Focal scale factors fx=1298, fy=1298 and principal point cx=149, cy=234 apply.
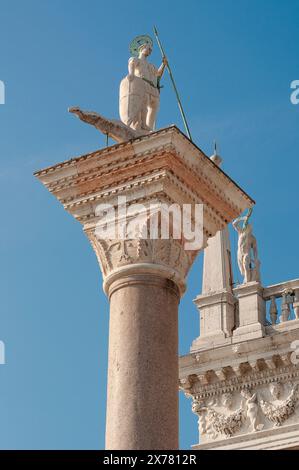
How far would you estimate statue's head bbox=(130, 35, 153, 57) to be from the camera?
1281 centimetres

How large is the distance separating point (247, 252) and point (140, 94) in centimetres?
1207

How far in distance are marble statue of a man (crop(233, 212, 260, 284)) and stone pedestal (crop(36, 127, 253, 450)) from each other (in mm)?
11919

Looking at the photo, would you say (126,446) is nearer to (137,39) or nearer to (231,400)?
(137,39)

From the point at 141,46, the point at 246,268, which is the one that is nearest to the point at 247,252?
the point at 246,268

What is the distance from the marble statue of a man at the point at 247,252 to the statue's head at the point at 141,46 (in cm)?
1099

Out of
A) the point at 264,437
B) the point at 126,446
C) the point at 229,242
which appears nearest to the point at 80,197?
the point at 126,446

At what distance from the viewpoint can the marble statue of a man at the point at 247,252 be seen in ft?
77.4

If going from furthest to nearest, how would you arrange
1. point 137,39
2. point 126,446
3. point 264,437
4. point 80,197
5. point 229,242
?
point 229,242
point 264,437
point 137,39
point 80,197
point 126,446

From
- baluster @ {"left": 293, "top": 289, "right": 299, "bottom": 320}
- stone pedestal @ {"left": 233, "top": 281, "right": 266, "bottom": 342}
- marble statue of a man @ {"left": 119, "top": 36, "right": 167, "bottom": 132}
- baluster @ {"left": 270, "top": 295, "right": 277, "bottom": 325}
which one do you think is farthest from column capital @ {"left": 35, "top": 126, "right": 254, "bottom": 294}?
baluster @ {"left": 270, "top": 295, "right": 277, "bottom": 325}

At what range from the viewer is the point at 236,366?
22125 mm

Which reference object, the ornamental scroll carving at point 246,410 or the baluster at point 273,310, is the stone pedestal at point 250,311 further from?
the ornamental scroll carving at point 246,410

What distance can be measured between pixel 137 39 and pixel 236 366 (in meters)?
10.2

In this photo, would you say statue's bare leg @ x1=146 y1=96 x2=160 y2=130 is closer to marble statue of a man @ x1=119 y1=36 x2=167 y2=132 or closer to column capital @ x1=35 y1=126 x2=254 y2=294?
marble statue of a man @ x1=119 y1=36 x2=167 y2=132

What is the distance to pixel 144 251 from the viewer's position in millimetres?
10773
